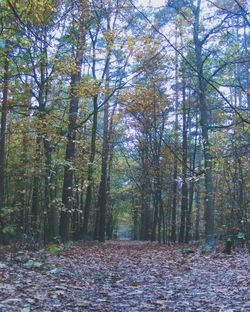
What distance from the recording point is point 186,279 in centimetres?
766

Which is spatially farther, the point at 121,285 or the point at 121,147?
the point at 121,147

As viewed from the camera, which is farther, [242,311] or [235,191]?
[235,191]

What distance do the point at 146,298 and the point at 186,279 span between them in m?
2.11

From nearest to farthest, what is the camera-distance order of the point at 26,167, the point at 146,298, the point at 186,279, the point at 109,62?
the point at 146,298 < the point at 186,279 < the point at 26,167 < the point at 109,62

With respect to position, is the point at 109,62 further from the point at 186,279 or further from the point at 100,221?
the point at 186,279

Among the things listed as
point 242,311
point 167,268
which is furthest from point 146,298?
point 167,268

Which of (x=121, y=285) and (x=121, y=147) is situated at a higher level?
(x=121, y=147)

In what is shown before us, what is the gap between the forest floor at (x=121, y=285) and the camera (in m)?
5.21

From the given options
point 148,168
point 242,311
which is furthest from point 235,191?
point 148,168

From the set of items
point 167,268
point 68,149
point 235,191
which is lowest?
point 167,268

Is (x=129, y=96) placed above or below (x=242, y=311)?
above

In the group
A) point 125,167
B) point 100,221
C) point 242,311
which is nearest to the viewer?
point 242,311

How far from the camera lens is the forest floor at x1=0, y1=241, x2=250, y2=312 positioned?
205 inches

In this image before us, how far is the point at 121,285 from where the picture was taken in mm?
6953
